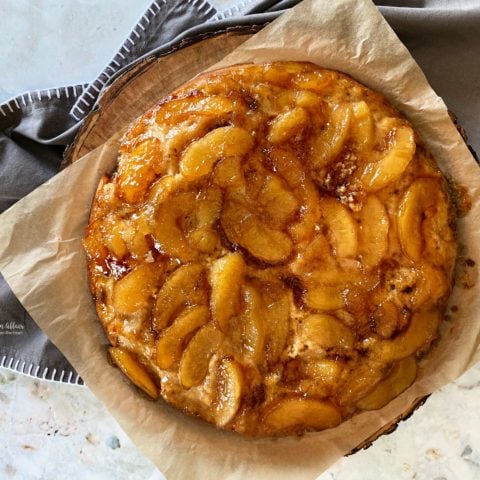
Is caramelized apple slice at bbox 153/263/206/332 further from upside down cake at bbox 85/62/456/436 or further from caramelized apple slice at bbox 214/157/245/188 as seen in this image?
caramelized apple slice at bbox 214/157/245/188

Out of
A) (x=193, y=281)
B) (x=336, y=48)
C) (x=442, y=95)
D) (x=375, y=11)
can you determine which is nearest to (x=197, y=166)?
(x=193, y=281)

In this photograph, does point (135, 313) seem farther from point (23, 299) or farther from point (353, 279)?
point (353, 279)

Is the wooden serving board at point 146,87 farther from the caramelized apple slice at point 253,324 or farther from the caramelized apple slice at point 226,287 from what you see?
the caramelized apple slice at point 253,324

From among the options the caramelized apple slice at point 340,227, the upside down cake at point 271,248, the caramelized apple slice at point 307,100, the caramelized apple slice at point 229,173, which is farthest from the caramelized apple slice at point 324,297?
the caramelized apple slice at point 307,100

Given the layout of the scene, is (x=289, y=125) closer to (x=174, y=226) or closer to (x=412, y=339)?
(x=174, y=226)

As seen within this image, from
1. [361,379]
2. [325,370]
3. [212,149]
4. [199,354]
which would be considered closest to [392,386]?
[361,379]
